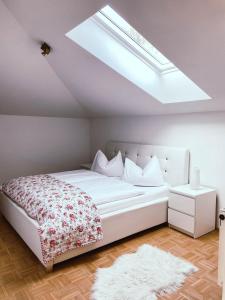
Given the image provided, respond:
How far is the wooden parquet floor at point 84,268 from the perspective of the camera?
1.84m

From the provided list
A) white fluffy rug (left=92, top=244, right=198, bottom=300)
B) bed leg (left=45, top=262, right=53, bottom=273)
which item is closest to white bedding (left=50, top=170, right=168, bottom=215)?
white fluffy rug (left=92, top=244, right=198, bottom=300)

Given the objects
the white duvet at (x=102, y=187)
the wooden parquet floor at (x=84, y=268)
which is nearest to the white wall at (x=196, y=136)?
the wooden parquet floor at (x=84, y=268)

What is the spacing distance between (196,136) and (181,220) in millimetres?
1112

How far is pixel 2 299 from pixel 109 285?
0.84 metres

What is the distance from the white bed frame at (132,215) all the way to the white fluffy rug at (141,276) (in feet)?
1.01

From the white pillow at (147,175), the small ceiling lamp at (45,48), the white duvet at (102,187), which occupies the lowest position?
the white duvet at (102,187)

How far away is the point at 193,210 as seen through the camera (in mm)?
2650

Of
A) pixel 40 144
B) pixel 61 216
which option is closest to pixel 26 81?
pixel 40 144

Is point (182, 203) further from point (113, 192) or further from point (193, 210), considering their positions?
point (113, 192)

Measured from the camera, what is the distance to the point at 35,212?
2.30 meters

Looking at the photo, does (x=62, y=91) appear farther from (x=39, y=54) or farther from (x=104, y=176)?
(x=104, y=176)

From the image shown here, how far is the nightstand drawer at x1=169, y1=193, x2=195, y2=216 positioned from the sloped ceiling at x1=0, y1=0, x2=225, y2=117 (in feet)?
3.72

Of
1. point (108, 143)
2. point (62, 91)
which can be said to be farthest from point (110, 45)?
point (108, 143)

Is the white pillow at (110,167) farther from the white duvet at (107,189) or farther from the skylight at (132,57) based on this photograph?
the skylight at (132,57)
